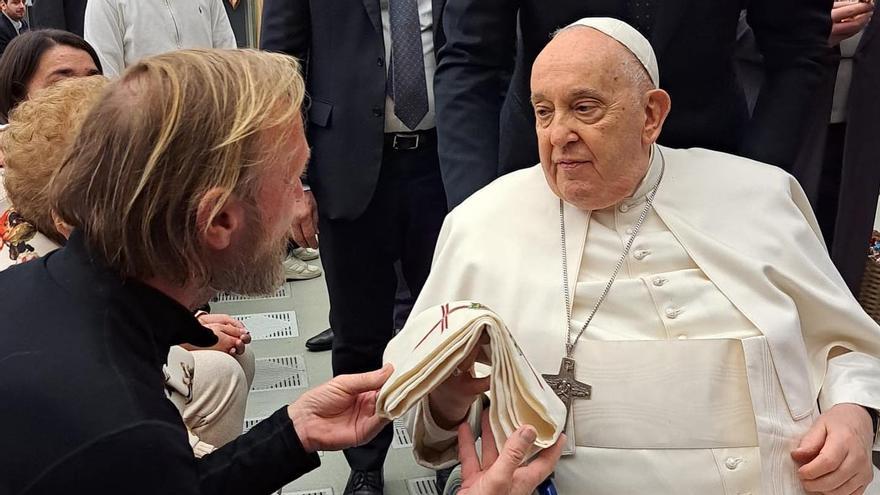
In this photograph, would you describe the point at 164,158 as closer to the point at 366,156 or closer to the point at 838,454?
the point at 838,454

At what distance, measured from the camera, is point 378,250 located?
3.08 m

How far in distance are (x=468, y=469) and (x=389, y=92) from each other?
167 centimetres

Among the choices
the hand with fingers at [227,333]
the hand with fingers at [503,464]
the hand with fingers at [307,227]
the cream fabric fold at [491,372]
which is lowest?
the hand with fingers at [227,333]

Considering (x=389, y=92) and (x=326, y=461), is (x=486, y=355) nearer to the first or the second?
(x=389, y=92)

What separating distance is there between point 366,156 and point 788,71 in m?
1.29

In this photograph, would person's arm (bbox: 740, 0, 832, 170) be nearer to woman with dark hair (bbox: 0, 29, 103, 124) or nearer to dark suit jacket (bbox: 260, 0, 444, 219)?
dark suit jacket (bbox: 260, 0, 444, 219)

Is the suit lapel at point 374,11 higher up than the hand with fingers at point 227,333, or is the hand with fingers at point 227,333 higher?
the suit lapel at point 374,11

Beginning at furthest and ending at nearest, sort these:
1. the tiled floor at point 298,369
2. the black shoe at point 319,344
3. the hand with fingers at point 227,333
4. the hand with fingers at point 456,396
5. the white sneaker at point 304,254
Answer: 1. the white sneaker at point 304,254
2. the black shoe at point 319,344
3. the tiled floor at point 298,369
4. the hand with fingers at point 227,333
5. the hand with fingers at point 456,396

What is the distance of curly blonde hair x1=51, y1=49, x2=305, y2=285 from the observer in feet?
4.45

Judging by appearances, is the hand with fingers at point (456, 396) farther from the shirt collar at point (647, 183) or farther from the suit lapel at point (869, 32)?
the suit lapel at point (869, 32)

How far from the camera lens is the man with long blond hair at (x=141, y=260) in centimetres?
122

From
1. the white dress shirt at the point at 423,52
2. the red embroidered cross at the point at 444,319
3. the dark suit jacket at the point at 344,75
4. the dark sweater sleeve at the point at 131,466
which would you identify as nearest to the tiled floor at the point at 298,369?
the dark suit jacket at the point at 344,75

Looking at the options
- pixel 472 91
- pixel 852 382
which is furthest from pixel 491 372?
pixel 472 91

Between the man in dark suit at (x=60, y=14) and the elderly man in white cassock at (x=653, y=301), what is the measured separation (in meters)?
3.54
